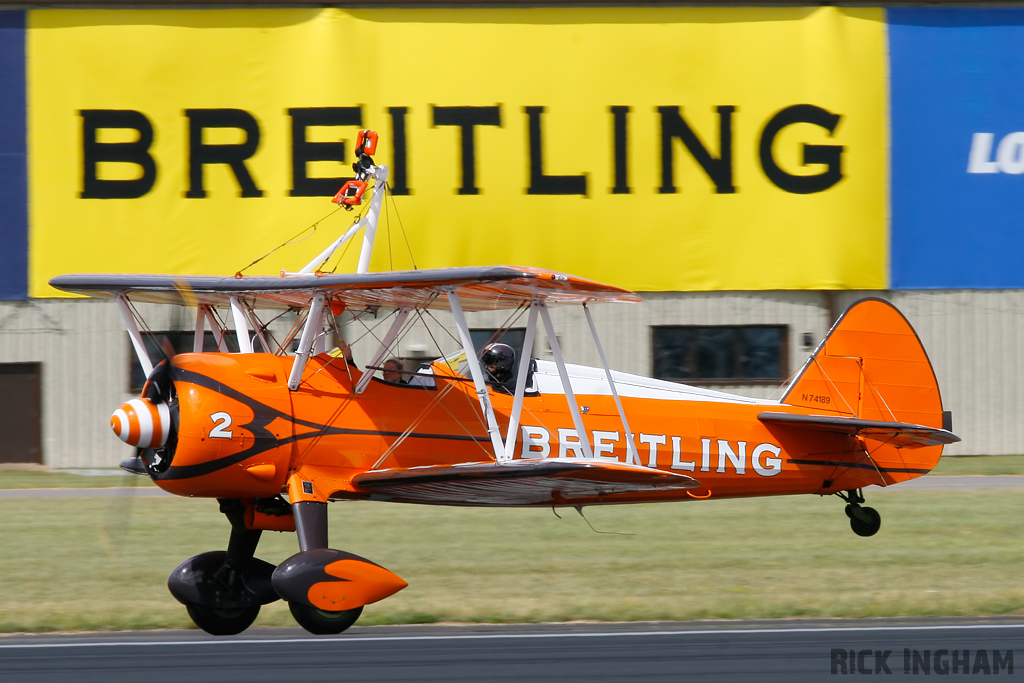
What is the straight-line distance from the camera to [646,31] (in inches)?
901

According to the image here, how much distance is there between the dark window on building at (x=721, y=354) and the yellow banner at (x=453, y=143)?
91cm

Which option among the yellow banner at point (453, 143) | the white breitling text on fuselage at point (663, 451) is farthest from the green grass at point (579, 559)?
the yellow banner at point (453, 143)

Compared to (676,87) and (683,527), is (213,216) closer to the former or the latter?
(676,87)

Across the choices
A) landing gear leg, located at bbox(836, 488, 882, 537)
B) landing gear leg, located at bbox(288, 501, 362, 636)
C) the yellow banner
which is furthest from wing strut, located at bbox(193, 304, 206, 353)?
the yellow banner

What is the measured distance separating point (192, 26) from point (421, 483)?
51.5ft

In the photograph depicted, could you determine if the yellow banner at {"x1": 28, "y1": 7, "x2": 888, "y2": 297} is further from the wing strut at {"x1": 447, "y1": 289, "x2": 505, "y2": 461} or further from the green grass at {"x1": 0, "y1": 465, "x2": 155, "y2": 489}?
the wing strut at {"x1": 447, "y1": 289, "x2": 505, "y2": 461}

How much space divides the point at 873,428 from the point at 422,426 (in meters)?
4.50

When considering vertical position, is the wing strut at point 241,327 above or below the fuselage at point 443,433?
above

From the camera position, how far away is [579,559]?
14273 millimetres

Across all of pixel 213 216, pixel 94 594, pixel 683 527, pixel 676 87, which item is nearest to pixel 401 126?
pixel 213 216

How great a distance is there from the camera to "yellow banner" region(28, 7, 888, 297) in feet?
72.9

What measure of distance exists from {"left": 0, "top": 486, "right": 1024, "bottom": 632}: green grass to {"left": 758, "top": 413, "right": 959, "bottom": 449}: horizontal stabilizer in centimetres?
180

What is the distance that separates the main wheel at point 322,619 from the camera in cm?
954

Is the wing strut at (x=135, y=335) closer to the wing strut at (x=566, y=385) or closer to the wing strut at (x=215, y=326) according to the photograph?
the wing strut at (x=215, y=326)
